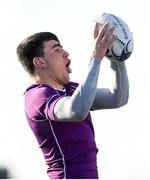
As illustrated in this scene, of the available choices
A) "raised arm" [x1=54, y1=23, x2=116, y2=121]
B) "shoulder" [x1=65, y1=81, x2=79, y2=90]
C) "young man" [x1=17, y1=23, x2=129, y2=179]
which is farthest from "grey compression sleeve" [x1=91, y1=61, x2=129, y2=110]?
"raised arm" [x1=54, y1=23, x2=116, y2=121]

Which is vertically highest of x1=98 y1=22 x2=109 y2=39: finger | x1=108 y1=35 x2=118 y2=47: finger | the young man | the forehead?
x1=98 y1=22 x2=109 y2=39: finger

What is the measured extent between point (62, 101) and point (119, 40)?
4.27 ft

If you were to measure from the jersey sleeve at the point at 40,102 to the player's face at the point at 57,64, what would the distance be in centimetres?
30

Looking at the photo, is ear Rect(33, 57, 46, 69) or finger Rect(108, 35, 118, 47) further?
ear Rect(33, 57, 46, 69)

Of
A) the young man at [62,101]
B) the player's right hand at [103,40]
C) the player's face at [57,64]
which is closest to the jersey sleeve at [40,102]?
the young man at [62,101]

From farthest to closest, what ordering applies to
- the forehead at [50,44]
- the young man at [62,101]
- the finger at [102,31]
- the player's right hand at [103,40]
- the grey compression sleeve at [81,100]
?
the forehead at [50,44] → the finger at [102,31] → the player's right hand at [103,40] → the young man at [62,101] → the grey compression sleeve at [81,100]

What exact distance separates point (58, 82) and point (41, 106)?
0.57 m

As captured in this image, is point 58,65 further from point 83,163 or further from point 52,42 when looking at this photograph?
point 83,163

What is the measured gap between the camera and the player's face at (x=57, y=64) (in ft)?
26.9

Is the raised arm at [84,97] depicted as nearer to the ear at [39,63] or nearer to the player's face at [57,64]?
the player's face at [57,64]

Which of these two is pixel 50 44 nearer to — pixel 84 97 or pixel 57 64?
pixel 57 64

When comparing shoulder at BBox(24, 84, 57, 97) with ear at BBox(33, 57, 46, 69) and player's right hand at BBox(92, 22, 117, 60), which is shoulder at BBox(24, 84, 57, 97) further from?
player's right hand at BBox(92, 22, 117, 60)

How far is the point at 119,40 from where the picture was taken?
838cm

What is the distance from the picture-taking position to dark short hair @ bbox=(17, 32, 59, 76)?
848cm
